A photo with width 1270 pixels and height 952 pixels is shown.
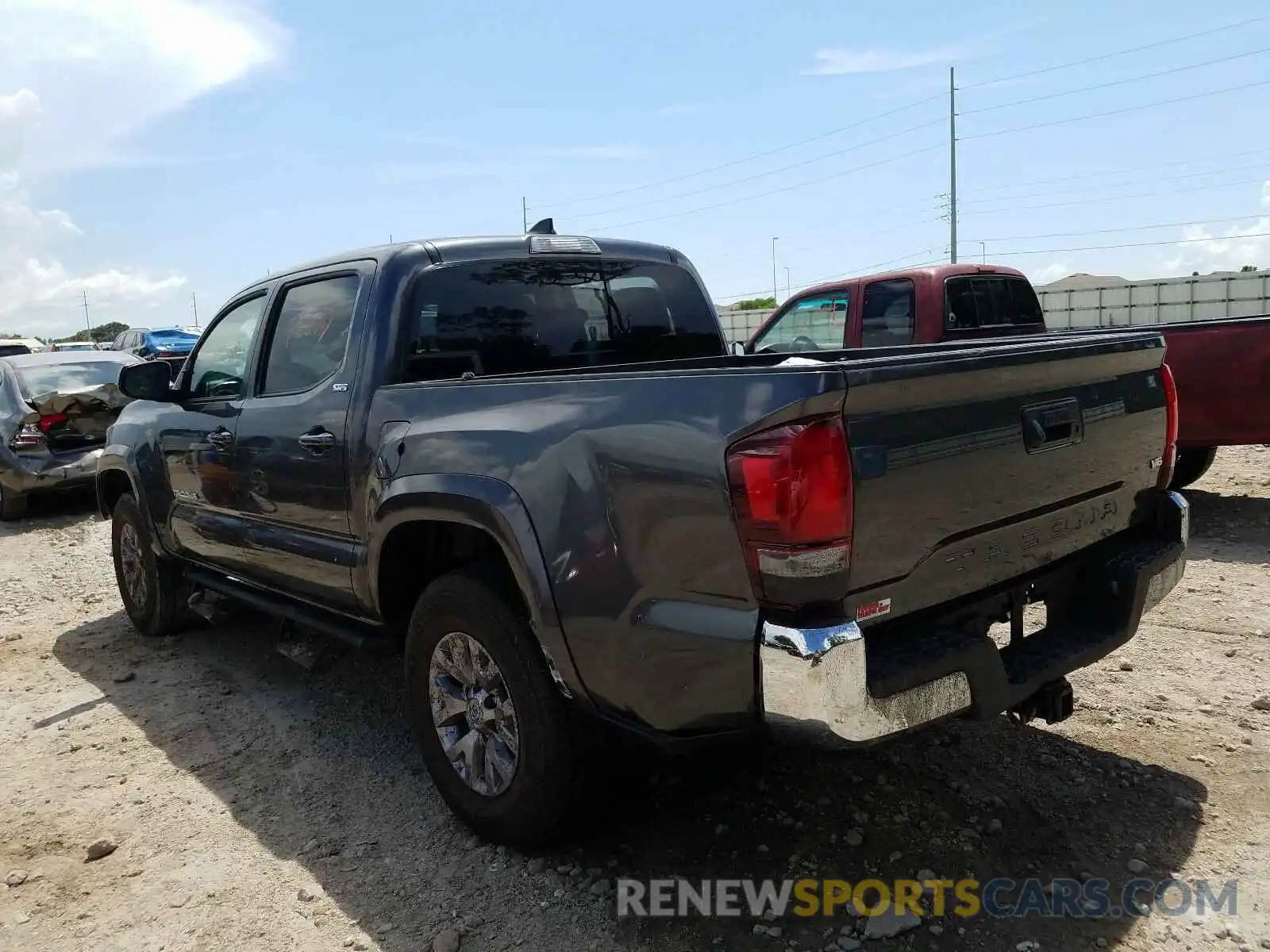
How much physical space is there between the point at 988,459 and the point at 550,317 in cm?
199

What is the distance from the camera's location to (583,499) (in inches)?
104

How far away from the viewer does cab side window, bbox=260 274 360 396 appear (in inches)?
151

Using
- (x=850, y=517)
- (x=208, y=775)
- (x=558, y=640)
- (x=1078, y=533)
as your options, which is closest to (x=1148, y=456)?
(x=1078, y=533)

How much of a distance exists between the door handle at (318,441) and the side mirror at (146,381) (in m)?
1.34

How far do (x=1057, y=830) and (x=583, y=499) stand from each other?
5.96 ft

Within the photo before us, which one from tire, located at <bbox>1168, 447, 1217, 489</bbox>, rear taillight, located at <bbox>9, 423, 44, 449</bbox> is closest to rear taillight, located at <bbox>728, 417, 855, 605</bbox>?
tire, located at <bbox>1168, 447, 1217, 489</bbox>

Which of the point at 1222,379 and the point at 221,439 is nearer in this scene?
the point at 221,439

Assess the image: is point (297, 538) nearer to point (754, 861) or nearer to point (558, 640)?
point (558, 640)

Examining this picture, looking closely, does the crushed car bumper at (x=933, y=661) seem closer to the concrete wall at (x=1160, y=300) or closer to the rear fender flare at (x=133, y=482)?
the rear fender flare at (x=133, y=482)

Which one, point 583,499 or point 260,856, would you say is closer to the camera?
point 583,499

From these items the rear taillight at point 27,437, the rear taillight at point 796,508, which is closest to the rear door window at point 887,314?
the rear taillight at point 796,508

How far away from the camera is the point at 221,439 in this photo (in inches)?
176

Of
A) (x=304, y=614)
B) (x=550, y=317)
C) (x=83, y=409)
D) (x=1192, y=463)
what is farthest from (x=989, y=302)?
(x=83, y=409)

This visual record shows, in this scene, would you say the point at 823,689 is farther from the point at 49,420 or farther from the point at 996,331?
the point at 49,420
